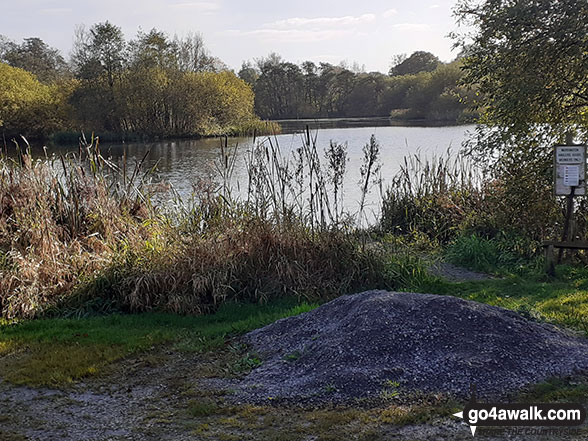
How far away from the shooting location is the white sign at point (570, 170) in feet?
26.4

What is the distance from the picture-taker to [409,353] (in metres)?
4.93

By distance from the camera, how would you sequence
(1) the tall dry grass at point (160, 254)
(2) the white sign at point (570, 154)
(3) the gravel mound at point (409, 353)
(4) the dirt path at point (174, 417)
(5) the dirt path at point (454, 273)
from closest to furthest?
(4) the dirt path at point (174, 417), (3) the gravel mound at point (409, 353), (1) the tall dry grass at point (160, 254), (2) the white sign at point (570, 154), (5) the dirt path at point (454, 273)

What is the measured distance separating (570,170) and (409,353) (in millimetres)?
4480

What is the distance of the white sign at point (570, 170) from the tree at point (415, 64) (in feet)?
264

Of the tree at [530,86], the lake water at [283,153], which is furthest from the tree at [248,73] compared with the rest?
the tree at [530,86]

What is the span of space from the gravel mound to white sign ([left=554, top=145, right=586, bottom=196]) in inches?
127

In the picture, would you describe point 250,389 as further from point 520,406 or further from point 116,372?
point 520,406

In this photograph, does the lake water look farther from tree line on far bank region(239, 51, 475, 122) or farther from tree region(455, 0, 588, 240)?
tree line on far bank region(239, 51, 475, 122)

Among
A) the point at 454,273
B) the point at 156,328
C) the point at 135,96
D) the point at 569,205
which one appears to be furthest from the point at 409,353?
the point at 135,96

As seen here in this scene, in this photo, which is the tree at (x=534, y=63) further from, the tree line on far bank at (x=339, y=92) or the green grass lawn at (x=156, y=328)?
the tree line on far bank at (x=339, y=92)

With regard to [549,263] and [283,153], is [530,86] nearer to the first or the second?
[549,263]

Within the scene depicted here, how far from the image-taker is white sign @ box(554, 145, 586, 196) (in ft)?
26.4

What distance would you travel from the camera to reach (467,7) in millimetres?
9570

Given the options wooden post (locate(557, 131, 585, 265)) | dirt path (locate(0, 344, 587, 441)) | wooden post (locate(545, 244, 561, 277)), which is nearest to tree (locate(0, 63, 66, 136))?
wooden post (locate(557, 131, 585, 265))
